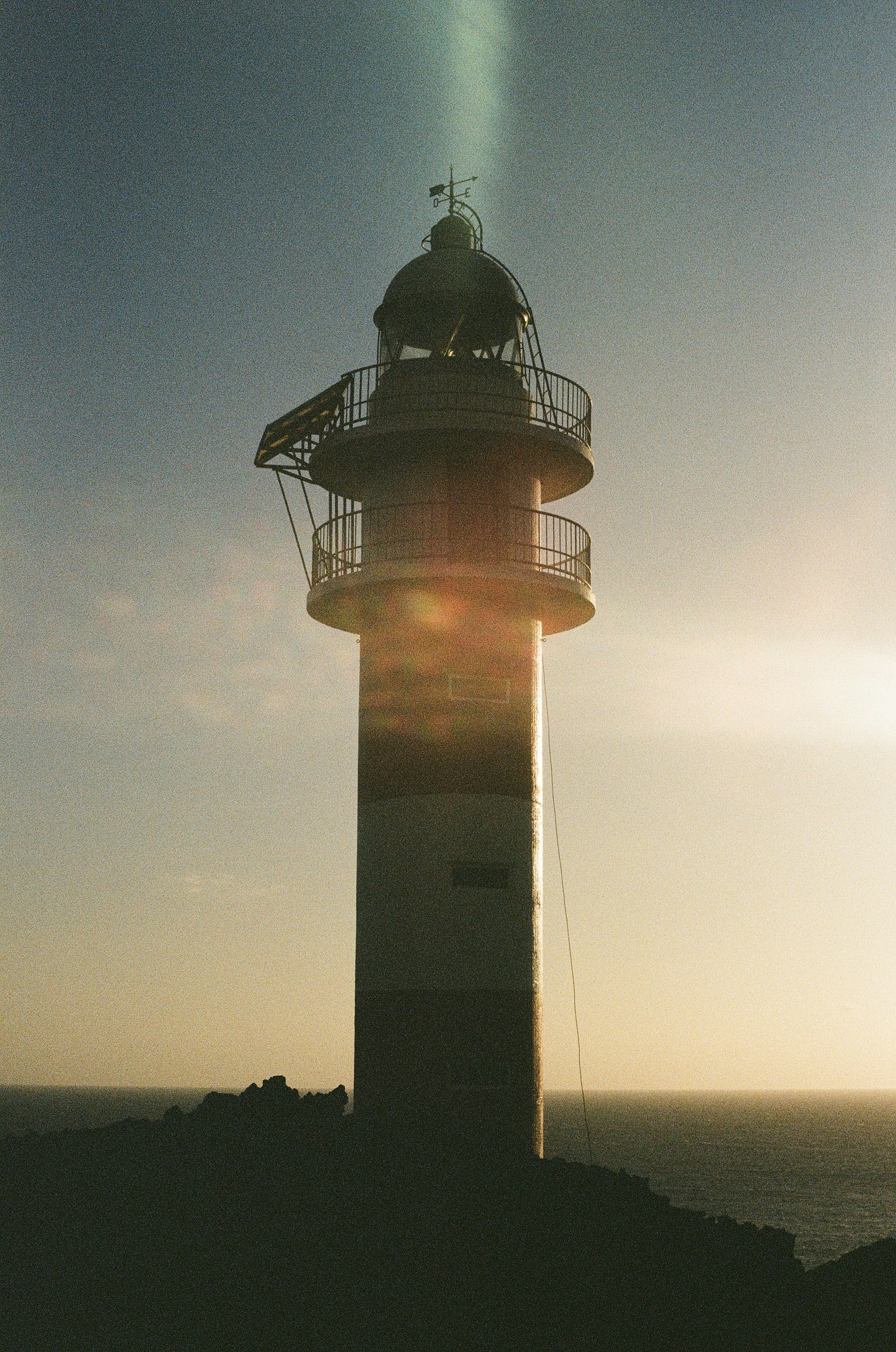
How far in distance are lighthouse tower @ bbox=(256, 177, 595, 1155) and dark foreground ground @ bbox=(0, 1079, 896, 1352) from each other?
296 cm

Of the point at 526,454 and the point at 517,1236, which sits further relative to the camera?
the point at 526,454

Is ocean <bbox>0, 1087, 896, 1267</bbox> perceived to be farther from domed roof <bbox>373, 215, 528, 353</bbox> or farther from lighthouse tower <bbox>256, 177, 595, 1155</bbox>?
domed roof <bbox>373, 215, 528, 353</bbox>

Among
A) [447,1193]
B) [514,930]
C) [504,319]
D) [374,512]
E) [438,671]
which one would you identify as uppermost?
[504,319]

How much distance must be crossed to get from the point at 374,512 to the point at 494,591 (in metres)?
2.65

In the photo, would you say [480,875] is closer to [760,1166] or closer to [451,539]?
[451,539]

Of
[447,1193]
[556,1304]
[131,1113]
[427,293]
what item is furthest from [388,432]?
[131,1113]

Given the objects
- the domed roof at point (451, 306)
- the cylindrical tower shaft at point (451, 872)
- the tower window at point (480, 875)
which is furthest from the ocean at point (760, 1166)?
the domed roof at point (451, 306)

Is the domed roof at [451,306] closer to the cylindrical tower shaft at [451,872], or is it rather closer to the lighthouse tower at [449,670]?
the lighthouse tower at [449,670]

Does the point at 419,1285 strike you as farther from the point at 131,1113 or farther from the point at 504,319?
the point at 131,1113

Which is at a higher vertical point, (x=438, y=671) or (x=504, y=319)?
(x=504, y=319)

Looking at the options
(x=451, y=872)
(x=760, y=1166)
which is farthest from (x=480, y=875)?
(x=760, y=1166)

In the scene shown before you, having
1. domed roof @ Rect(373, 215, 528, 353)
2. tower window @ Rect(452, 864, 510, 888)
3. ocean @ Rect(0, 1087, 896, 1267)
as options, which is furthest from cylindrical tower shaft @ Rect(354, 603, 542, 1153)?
ocean @ Rect(0, 1087, 896, 1267)

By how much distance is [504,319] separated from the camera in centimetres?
2542

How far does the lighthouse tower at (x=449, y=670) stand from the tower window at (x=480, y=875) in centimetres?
4
